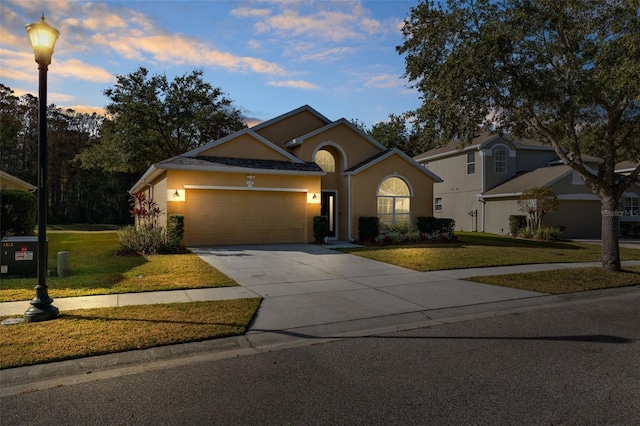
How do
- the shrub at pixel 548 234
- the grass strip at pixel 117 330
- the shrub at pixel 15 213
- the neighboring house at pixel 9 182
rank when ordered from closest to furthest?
the grass strip at pixel 117 330
the shrub at pixel 15 213
the shrub at pixel 548 234
the neighboring house at pixel 9 182

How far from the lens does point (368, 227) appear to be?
18609mm

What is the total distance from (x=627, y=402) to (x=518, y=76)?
8.75 meters

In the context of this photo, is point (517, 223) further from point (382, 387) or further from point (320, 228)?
point (382, 387)

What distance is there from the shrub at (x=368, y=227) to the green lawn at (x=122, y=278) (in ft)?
27.5

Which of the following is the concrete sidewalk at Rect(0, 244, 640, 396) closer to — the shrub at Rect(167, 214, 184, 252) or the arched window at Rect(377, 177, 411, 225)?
the shrub at Rect(167, 214, 184, 252)

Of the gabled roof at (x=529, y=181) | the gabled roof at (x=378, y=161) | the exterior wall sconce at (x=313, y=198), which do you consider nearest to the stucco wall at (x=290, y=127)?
the gabled roof at (x=378, y=161)

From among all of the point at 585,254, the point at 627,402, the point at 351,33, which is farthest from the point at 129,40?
the point at 585,254

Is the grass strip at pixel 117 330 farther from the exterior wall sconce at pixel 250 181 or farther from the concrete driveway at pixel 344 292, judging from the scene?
the exterior wall sconce at pixel 250 181

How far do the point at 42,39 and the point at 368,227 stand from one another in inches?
571

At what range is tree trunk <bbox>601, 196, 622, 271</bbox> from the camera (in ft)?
35.3

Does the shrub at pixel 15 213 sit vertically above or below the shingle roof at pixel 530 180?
below

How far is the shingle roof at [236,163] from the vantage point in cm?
1584

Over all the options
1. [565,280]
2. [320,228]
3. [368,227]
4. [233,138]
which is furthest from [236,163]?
[565,280]

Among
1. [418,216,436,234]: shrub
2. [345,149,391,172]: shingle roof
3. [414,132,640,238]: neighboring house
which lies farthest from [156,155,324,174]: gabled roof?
[414,132,640,238]: neighboring house
